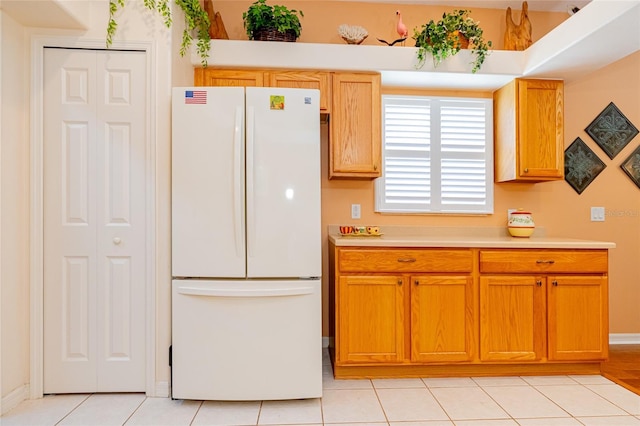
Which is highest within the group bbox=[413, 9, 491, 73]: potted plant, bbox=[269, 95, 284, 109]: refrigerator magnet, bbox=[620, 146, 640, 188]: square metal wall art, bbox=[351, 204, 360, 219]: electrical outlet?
bbox=[413, 9, 491, 73]: potted plant

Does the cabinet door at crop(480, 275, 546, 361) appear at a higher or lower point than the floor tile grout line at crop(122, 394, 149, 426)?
higher

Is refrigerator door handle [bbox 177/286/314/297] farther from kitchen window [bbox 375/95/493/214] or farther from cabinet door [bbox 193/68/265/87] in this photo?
cabinet door [bbox 193/68/265/87]

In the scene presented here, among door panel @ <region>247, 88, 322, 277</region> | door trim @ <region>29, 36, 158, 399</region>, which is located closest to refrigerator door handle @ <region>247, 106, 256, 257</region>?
door panel @ <region>247, 88, 322, 277</region>

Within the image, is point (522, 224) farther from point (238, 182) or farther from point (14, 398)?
point (14, 398)

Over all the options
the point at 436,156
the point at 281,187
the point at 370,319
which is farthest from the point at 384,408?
the point at 436,156

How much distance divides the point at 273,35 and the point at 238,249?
61.1 inches

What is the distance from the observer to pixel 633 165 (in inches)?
120

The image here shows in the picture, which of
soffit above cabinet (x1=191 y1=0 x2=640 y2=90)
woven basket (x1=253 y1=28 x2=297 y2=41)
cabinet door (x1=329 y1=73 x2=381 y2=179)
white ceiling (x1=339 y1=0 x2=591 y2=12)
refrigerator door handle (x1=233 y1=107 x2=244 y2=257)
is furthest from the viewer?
white ceiling (x1=339 y1=0 x2=591 y2=12)

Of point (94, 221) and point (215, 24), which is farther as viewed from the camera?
point (215, 24)

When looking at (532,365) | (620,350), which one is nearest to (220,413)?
(532,365)

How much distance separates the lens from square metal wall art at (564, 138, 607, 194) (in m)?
3.03

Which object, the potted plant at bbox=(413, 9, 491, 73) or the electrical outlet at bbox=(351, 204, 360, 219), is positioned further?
the electrical outlet at bbox=(351, 204, 360, 219)

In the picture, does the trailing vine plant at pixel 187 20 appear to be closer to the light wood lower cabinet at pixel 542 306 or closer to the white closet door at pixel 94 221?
the white closet door at pixel 94 221

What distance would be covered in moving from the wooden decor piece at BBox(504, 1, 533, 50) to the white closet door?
2707 mm
